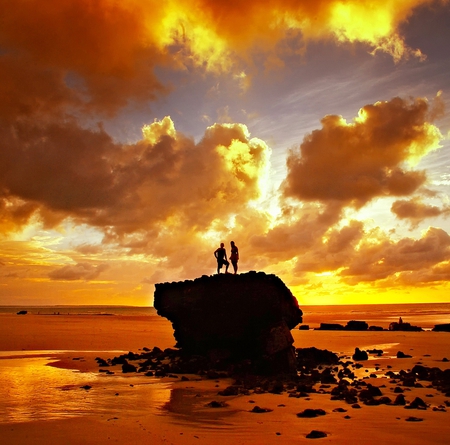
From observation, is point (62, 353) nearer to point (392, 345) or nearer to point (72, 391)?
→ point (72, 391)

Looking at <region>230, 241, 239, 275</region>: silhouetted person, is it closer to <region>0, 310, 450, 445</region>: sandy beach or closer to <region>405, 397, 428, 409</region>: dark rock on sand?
<region>0, 310, 450, 445</region>: sandy beach

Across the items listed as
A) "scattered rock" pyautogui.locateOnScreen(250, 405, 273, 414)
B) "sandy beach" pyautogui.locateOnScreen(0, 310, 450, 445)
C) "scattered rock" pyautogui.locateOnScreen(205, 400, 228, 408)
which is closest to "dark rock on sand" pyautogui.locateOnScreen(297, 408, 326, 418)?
"sandy beach" pyautogui.locateOnScreen(0, 310, 450, 445)

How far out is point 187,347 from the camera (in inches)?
969

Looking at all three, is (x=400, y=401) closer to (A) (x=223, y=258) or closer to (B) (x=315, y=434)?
(B) (x=315, y=434)

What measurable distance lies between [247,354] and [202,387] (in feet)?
18.0

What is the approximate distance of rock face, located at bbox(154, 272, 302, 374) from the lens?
2080cm

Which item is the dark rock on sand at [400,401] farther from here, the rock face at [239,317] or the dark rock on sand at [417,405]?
the rock face at [239,317]

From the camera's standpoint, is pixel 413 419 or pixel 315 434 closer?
pixel 315 434

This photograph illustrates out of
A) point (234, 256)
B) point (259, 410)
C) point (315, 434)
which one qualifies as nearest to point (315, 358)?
point (234, 256)

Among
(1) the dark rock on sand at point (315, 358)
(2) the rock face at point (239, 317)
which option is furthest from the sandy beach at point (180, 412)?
(2) the rock face at point (239, 317)

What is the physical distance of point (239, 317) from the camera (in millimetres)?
22172

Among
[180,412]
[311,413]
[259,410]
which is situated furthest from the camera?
[180,412]

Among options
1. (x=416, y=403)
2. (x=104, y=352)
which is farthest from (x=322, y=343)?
(x=416, y=403)

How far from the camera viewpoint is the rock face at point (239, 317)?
2080 cm
